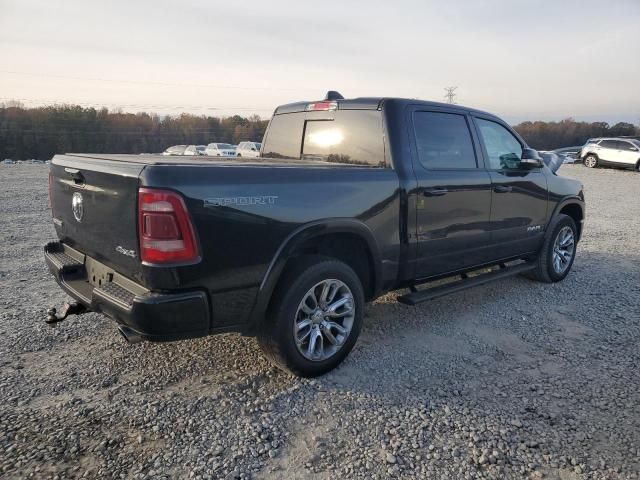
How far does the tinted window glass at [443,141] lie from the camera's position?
3.91 meters

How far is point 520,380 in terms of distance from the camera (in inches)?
132

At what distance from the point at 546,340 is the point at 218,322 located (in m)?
2.87

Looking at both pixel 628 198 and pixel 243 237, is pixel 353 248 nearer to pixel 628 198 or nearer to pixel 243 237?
pixel 243 237

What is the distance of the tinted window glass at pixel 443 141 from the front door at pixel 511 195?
0.91 feet

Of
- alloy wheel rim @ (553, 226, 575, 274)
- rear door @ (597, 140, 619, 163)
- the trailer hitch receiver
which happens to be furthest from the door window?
the trailer hitch receiver

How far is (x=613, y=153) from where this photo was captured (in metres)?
25.3

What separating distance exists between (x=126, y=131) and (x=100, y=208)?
229ft

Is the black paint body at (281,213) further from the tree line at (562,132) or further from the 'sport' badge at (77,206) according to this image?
the tree line at (562,132)

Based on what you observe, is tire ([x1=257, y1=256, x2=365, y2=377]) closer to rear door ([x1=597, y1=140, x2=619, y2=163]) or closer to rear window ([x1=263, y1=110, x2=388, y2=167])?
rear window ([x1=263, y1=110, x2=388, y2=167])

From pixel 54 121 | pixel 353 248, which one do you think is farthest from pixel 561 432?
pixel 54 121

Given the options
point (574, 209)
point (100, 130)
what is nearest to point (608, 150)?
point (574, 209)

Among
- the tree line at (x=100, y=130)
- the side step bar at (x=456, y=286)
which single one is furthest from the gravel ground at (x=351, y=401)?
→ the tree line at (x=100, y=130)

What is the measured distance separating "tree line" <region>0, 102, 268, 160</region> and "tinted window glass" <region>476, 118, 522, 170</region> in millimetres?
57804

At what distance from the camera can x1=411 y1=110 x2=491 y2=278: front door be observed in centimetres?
384
